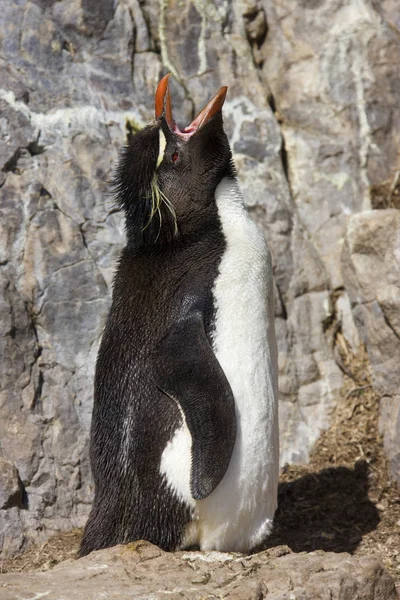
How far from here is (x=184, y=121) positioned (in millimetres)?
5418

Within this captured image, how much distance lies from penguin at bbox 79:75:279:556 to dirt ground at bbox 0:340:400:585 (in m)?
0.61

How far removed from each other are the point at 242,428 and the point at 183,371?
34 centimetres

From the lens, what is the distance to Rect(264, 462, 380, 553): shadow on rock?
421 centimetres

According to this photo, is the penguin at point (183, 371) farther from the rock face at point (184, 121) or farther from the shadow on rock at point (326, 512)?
the rock face at point (184, 121)

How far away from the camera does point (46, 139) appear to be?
4875 mm

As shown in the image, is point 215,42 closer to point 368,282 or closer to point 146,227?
point 368,282

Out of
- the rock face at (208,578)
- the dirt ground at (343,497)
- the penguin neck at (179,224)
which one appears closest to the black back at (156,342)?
the penguin neck at (179,224)

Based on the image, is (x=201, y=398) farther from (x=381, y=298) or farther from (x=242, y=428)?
(x=381, y=298)

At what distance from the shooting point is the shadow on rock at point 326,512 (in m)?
4.21

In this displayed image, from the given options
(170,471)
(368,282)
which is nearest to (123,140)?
(368,282)

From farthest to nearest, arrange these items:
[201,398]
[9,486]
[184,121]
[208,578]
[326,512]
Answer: [184,121] → [326,512] → [9,486] → [201,398] → [208,578]

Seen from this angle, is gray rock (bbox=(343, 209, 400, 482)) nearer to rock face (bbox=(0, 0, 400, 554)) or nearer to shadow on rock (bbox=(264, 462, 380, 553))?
rock face (bbox=(0, 0, 400, 554))

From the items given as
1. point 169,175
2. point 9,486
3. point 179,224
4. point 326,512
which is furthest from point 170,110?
point 326,512

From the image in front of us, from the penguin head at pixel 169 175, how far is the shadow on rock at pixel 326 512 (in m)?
1.71
